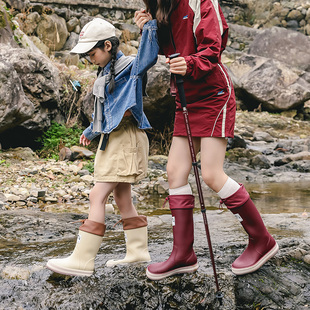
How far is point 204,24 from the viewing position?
98.6 inches

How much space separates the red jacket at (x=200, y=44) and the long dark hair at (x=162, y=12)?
4 cm

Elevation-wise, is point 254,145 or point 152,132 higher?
point 152,132

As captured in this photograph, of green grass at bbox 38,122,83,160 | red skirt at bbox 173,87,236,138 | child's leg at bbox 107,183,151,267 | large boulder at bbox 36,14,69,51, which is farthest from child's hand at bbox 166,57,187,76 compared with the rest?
large boulder at bbox 36,14,69,51

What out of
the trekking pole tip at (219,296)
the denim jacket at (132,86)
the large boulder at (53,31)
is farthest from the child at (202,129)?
the large boulder at (53,31)

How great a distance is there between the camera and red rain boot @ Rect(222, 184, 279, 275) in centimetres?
262

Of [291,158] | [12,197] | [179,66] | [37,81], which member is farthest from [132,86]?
[291,158]

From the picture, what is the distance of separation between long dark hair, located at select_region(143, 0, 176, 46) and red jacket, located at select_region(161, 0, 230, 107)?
42 millimetres

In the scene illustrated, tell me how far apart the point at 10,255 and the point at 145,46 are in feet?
5.99

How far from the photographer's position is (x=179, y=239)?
Result: 8.75 feet

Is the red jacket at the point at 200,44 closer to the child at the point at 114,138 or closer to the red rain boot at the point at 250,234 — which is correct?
the child at the point at 114,138

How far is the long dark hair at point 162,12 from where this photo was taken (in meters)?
2.60

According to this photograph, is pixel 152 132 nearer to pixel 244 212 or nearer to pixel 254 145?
pixel 254 145

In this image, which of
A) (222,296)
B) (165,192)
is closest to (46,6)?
(165,192)

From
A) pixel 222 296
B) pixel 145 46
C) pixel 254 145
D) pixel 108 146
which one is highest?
pixel 145 46
